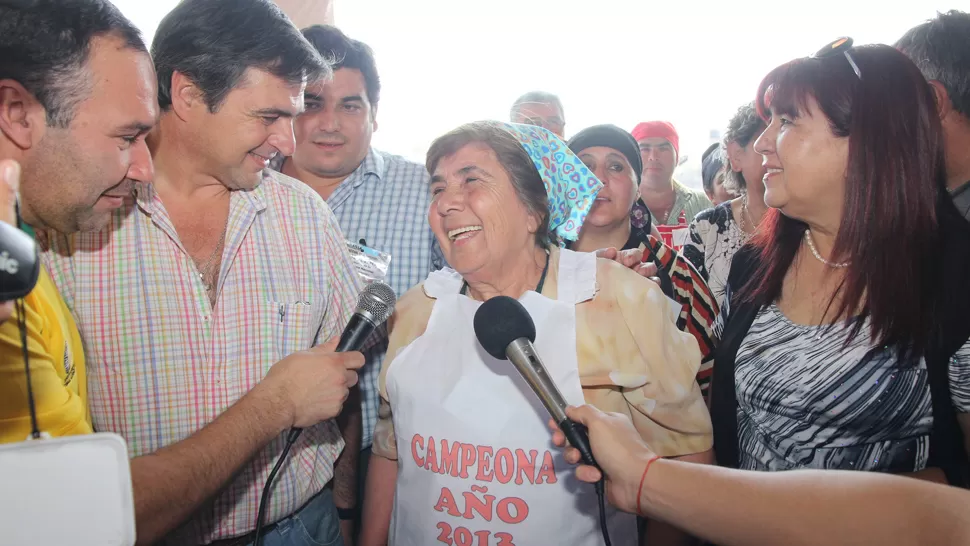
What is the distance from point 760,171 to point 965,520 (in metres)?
2.96

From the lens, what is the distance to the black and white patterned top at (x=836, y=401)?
1.84m

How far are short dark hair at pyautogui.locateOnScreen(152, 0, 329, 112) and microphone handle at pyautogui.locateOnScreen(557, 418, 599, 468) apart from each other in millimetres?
1441

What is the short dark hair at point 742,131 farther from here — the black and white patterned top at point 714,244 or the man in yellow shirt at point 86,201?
the man in yellow shirt at point 86,201

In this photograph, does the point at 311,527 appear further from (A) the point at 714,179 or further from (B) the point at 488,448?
(A) the point at 714,179

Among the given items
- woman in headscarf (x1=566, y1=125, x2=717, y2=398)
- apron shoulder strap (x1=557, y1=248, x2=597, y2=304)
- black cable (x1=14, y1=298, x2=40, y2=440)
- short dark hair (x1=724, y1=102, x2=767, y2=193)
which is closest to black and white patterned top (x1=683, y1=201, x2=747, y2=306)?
short dark hair (x1=724, y1=102, x2=767, y2=193)

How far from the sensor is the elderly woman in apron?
1828 mm

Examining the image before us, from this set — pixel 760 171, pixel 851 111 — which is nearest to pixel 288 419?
pixel 851 111

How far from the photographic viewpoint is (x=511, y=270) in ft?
6.96

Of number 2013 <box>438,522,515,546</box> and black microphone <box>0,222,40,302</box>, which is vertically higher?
black microphone <box>0,222,40,302</box>

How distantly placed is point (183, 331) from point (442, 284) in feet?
2.69

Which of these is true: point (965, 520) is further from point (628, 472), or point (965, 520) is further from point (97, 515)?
point (97, 515)

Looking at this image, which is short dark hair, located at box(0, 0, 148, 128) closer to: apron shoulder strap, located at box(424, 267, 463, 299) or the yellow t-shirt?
the yellow t-shirt

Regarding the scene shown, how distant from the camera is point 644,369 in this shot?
188 centimetres

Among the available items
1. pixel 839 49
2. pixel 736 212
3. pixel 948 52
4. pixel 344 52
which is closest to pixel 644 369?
pixel 839 49
